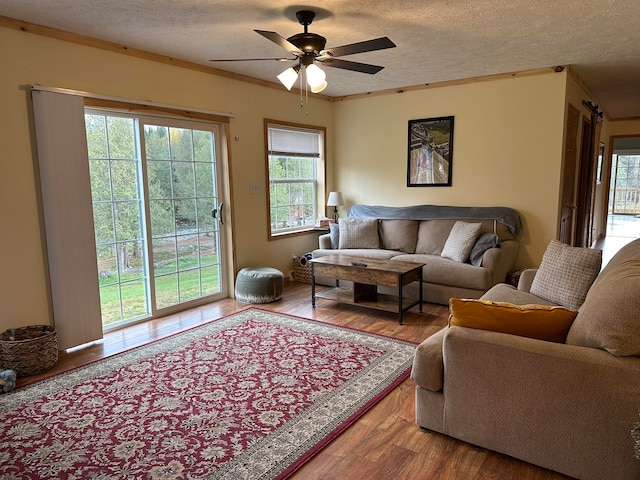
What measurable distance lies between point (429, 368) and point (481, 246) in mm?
2603

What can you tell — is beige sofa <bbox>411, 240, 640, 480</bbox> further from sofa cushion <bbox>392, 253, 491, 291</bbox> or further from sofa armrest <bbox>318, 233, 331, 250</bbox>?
sofa armrest <bbox>318, 233, 331, 250</bbox>

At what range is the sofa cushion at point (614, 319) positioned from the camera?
170cm

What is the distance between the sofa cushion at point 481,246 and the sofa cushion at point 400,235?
2.65ft

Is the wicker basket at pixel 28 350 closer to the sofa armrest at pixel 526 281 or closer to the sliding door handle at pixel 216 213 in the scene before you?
the sliding door handle at pixel 216 213

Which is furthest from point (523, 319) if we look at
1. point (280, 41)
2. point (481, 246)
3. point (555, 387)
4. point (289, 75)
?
point (481, 246)

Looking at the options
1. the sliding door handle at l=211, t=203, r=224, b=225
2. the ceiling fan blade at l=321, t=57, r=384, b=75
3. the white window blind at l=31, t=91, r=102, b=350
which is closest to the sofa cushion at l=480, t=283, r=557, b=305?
the ceiling fan blade at l=321, t=57, r=384, b=75

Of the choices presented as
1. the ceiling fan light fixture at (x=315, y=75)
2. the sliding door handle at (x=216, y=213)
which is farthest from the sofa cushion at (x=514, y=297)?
the sliding door handle at (x=216, y=213)

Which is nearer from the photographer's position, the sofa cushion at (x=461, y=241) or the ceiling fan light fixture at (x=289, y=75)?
the ceiling fan light fixture at (x=289, y=75)

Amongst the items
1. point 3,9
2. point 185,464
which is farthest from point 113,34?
point 185,464

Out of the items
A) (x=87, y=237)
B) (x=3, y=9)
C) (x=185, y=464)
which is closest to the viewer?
(x=185, y=464)

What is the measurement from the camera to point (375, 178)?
5887 millimetres

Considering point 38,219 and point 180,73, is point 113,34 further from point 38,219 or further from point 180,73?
point 38,219

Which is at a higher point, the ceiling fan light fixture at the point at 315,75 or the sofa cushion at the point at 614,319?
the ceiling fan light fixture at the point at 315,75

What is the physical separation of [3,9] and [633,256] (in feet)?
13.3
